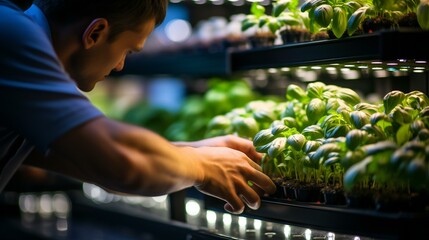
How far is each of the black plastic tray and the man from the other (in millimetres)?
55

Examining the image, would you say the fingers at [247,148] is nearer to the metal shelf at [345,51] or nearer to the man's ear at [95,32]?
the metal shelf at [345,51]

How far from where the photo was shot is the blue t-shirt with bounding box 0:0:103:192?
4.62 feet

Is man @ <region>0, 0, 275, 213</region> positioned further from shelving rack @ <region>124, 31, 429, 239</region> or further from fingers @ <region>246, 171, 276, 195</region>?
shelving rack @ <region>124, 31, 429, 239</region>

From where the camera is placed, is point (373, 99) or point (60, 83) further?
point (373, 99)

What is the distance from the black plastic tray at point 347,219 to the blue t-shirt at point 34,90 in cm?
54

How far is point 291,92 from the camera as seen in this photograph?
2.06 m

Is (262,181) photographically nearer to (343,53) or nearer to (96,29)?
(343,53)

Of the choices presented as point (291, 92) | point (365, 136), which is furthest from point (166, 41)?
point (365, 136)

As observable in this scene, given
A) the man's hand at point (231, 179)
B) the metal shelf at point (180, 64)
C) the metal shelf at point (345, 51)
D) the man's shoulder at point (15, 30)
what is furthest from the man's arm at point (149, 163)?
the metal shelf at point (180, 64)

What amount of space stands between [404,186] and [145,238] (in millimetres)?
1522

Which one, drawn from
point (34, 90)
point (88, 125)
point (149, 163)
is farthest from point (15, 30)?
point (149, 163)

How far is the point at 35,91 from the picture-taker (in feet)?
4.66

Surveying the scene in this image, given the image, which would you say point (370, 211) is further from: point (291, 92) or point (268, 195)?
point (291, 92)

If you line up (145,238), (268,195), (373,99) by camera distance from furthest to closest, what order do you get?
1. (145,238)
2. (373,99)
3. (268,195)
